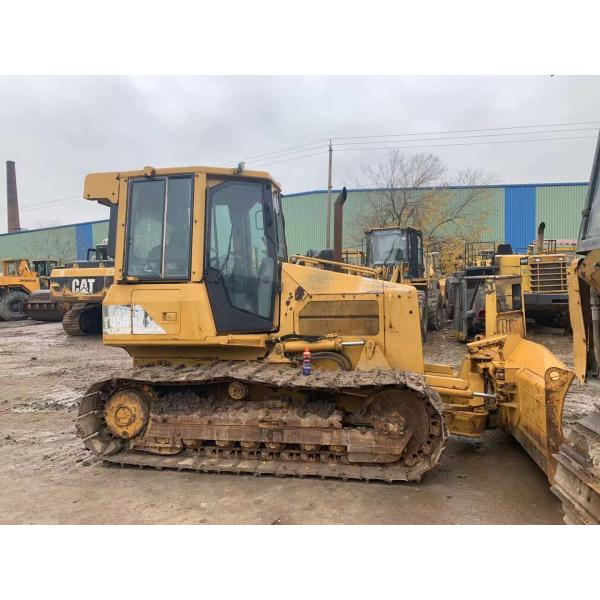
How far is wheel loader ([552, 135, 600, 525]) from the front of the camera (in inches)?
100

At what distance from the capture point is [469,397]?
4453 mm

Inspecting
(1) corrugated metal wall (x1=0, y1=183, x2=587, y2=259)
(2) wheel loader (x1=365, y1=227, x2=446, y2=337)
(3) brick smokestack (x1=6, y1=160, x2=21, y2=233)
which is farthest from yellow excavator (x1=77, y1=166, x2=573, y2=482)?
(3) brick smokestack (x1=6, y1=160, x2=21, y2=233)

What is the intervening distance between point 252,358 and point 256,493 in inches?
53.3

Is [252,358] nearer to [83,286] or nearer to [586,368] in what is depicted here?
[586,368]

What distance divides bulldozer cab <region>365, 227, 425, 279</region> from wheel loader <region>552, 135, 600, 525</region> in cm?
975

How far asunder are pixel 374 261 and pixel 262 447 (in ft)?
32.2

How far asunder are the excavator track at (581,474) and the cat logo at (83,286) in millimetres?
13422

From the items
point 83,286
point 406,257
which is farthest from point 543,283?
point 83,286

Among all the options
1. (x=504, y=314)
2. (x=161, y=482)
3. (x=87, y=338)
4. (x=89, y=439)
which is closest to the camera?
(x=161, y=482)

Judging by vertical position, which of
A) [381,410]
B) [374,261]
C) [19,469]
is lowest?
[19,469]

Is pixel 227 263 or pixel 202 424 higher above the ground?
pixel 227 263

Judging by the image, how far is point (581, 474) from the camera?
8.47 feet

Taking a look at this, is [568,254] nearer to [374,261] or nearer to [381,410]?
[374,261]

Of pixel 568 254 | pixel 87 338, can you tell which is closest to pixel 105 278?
pixel 87 338
